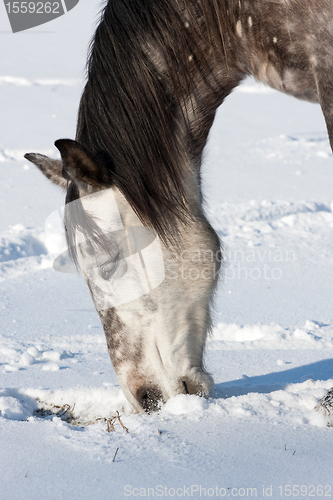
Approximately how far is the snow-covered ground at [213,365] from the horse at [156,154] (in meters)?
0.20

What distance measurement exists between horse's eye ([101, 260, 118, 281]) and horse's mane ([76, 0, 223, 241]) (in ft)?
0.63

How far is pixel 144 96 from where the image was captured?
1.60 meters

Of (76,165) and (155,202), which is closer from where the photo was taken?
(76,165)

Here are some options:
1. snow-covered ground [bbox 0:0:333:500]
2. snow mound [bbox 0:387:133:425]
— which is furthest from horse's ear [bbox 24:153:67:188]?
snow mound [bbox 0:387:133:425]

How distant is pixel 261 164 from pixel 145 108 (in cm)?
410

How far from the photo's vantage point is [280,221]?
12.6 feet

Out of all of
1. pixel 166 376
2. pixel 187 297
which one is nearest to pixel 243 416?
pixel 166 376

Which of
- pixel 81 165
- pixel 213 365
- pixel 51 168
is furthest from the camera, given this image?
pixel 213 365

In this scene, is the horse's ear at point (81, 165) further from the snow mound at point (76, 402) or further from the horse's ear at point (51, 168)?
the snow mound at point (76, 402)

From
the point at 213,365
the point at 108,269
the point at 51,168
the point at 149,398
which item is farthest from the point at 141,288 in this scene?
the point at 213,365

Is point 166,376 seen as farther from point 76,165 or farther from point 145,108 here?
point 145,108

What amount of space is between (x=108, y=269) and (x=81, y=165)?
0.39 m

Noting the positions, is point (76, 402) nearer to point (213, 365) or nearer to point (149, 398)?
point (149, 398)

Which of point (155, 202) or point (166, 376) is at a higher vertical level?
point (155, 202)
